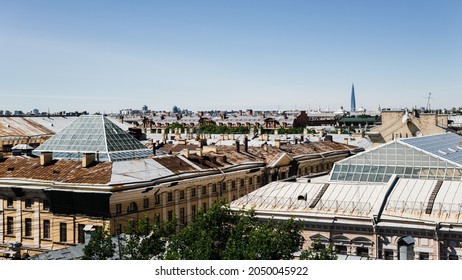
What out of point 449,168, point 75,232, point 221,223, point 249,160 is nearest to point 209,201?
point 249,160

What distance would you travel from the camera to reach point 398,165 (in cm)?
Result: 3209

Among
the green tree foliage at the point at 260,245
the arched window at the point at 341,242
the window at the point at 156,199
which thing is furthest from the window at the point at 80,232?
the green tree foliage at the point at 260,245

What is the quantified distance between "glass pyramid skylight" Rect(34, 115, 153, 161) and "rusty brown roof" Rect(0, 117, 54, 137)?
1949cm

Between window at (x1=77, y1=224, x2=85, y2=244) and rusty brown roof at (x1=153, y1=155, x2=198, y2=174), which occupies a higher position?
rusty brown roof at (x1=153, y1=155, x2=198, y2=174)

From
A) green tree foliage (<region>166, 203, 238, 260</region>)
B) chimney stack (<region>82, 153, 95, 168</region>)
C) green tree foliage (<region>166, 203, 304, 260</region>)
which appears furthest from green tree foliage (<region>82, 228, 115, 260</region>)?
chimney stack (<region>82, 153, 95, 168</region>)

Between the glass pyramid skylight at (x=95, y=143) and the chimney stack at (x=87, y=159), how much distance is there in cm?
159

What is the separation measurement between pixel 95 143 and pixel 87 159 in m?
4.54

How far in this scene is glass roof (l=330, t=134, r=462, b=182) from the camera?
103 ft

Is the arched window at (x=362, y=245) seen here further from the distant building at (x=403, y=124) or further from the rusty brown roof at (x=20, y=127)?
the rusty brown roof at (x=20, y=127)

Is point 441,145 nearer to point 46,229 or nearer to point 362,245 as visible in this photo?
point 362,245

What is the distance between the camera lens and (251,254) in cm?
1551

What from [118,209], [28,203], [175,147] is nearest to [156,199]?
[118,209]

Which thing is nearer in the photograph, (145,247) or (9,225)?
(145,247)

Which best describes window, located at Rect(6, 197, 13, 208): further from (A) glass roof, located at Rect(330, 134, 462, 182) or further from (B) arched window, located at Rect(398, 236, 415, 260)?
(B) arched window, located at Rect(398, 236, 415, 260)
